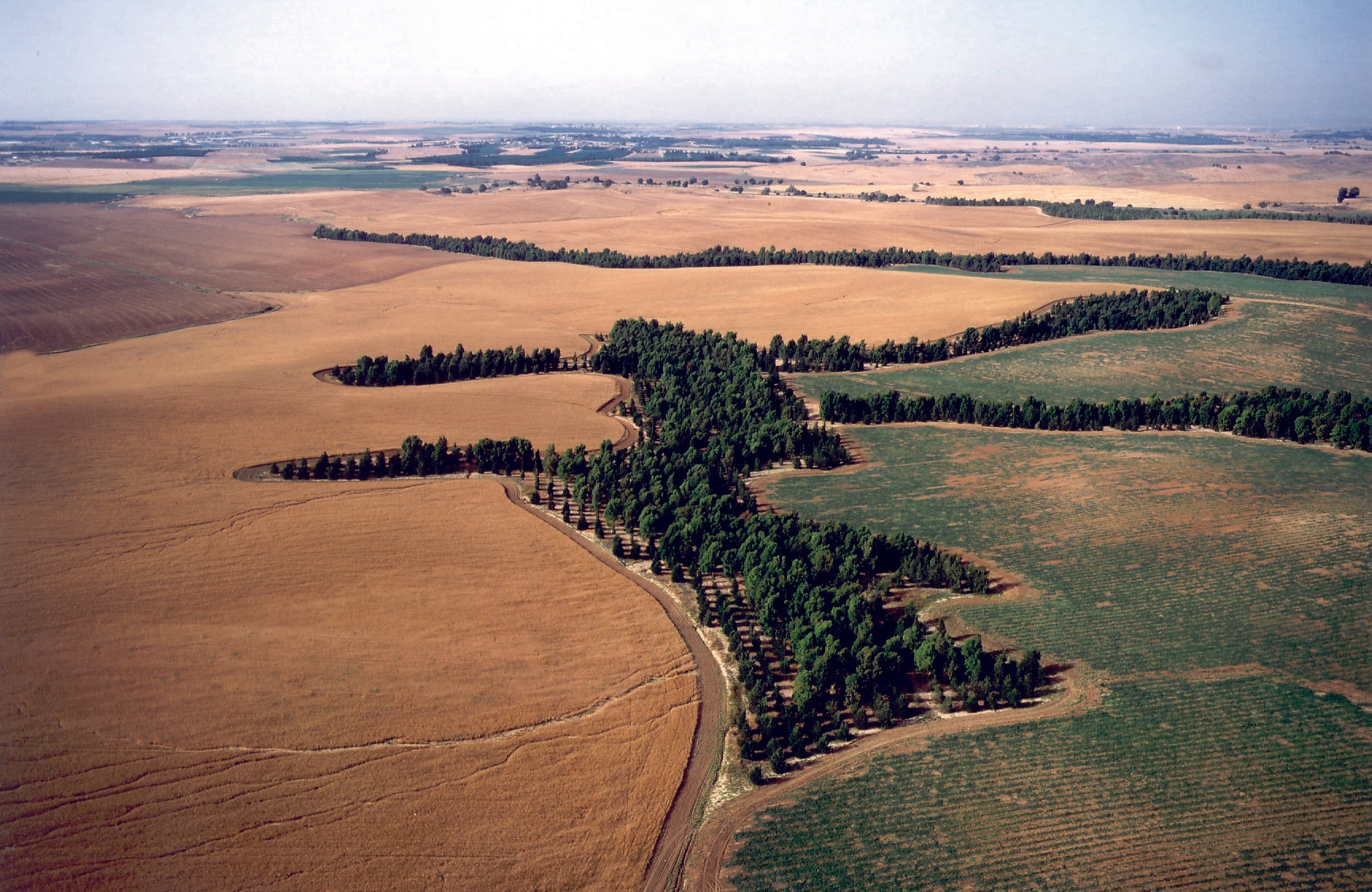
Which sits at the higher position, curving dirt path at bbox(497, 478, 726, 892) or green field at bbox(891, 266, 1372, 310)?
green field at bbox(891, 266, 1372, 310)

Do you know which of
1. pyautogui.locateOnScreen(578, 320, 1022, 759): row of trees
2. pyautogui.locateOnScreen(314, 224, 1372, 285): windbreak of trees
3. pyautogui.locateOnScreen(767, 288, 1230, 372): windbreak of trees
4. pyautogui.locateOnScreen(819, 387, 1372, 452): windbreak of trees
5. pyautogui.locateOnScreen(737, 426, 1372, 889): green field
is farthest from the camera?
pyautogui.locateOnScreen(314, 224, 1372, 285): windbreak of trees

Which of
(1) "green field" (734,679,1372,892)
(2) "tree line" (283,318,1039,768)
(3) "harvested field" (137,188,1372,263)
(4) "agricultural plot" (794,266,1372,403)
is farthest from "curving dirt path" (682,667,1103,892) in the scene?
(3) "harvested field" (137,188,1372,263)

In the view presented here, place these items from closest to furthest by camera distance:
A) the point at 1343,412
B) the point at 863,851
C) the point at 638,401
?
the point at 863,851
the point at 1343,412
the point at 638,401

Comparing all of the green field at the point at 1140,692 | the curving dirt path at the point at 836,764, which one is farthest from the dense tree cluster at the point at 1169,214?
the curving dirt path at the point at 836,764

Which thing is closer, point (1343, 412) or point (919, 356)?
point (1343, 412)

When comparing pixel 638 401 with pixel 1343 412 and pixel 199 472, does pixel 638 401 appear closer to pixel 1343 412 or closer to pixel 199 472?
pixel 199 472

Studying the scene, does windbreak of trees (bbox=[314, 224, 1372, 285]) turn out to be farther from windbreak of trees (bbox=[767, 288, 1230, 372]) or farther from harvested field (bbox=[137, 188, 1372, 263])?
windbreak of trees (bbox=[767, 288, 1230, 372])

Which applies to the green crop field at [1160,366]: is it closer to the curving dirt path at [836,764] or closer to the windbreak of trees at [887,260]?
the windbreak of trees at [887,260]

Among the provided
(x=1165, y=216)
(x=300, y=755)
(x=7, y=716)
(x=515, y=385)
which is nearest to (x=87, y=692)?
(x=7, y=716)
